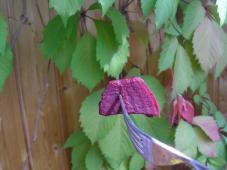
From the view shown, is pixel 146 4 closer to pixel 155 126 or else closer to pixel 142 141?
pixel 155 126

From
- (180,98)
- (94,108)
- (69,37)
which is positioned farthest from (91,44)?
(180,98)

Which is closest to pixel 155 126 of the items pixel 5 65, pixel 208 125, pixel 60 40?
pixel 208 125

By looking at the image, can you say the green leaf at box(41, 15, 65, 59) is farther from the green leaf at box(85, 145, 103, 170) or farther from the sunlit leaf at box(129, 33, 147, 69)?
the green leaf at box(85, 145, 103, 170)

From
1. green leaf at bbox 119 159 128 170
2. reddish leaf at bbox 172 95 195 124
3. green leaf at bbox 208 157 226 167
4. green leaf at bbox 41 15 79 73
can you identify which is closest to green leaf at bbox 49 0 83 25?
green leaf at bbox 41 15 79 73

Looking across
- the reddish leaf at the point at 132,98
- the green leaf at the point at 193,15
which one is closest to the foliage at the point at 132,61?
the green leaf at the point at 193,15

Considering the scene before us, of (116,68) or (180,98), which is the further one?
(180,98)

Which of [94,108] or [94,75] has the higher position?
[94,75]

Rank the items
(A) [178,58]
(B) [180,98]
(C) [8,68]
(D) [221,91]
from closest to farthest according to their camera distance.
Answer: (C) [8,68] → (A) [178,58] → (B) [180,98] → (D) [221,91]

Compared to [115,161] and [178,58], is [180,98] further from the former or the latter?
[115,161]
